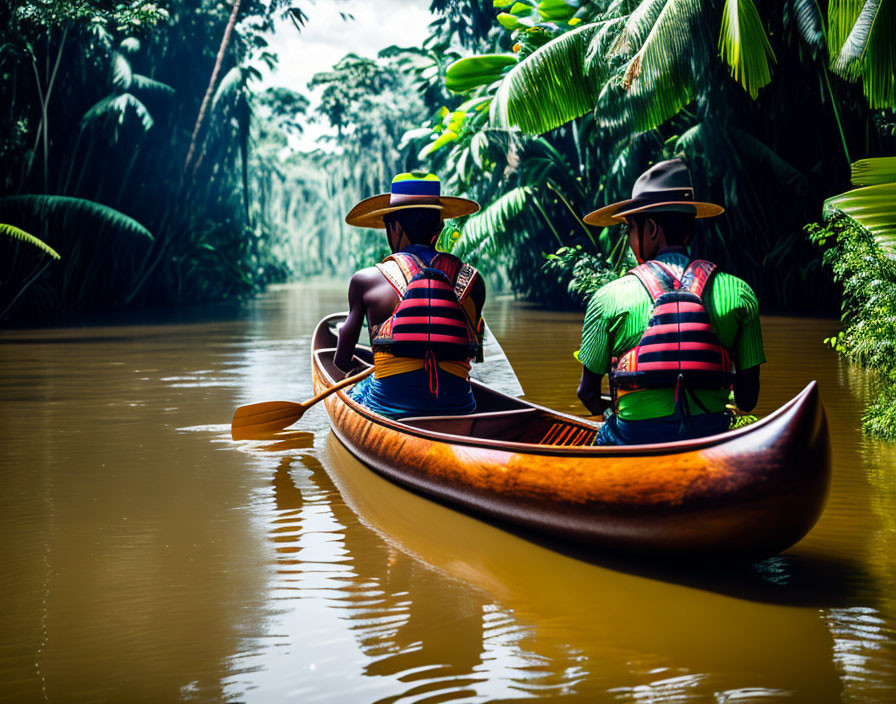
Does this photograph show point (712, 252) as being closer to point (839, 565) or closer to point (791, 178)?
point (791, 178)

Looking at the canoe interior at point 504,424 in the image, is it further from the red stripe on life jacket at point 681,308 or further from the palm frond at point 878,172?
the palm frond at point 878,172

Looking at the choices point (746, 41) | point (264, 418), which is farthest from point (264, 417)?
point (746, 41)

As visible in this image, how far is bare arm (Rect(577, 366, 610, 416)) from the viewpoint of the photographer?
15.0 ft

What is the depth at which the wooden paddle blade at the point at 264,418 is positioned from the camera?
749 centimetres

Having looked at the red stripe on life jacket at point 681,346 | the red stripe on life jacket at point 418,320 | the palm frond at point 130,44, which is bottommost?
the red stripe on life jacket at point 681,346

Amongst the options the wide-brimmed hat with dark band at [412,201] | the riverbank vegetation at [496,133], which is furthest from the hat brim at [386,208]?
the riverbank vegetation at [496,133]

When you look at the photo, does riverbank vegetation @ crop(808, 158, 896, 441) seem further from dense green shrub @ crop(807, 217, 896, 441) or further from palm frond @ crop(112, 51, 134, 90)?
palm frond @ crop(112, 51, 134, 90)

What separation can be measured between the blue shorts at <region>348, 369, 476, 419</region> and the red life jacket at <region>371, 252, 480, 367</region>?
17cm

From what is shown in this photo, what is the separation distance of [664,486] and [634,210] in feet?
4.00

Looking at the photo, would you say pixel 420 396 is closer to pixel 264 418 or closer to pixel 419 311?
pixel 419 311

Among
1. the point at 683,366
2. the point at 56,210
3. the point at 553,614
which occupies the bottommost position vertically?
the point at 553,614

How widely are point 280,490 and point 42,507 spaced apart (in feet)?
4.50

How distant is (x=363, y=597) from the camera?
4.07 metres

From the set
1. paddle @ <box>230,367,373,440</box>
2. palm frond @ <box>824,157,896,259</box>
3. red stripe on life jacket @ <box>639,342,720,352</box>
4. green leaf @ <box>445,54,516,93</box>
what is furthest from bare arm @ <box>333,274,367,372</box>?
green leaf @ <box>445,54,516,93</box>
